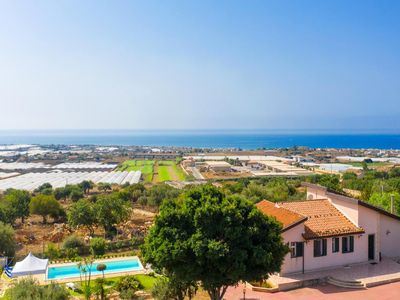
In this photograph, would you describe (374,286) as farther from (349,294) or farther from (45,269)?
(45,269)

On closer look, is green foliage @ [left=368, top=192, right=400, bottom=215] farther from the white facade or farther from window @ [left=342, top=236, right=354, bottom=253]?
window @ [left=342, top=236, right=354, bottom=253]

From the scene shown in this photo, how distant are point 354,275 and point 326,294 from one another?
8.23 feet

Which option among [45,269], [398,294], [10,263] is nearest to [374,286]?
[398,294]

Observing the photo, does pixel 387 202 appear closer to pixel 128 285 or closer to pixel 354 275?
pixel 354 275

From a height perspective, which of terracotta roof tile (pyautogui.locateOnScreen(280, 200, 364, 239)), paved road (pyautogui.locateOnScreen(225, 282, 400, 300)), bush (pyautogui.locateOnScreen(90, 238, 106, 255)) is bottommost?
bush (pyautogui.locateOnScreen(90, 238, 106, 255))

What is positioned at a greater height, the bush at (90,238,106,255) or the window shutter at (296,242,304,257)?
the window shutter at (296,242,304,257)

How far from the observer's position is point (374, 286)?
52.9ft

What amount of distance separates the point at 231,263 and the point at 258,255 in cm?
84

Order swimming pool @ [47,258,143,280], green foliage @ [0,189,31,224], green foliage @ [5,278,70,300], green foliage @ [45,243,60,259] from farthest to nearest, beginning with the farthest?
1. green foliage @ [0,189,31,224]
2. green foliage @ [45,243,60,259]
3. swimming pool @ [47,258,143,280]
4. green foliage @ [5,278,70,300]

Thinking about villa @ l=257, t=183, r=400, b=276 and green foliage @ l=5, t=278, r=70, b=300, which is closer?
green foliage @ l=5, t=278, r=70, b=300

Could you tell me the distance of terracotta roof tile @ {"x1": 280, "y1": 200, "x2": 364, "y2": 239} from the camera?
58.2 feet

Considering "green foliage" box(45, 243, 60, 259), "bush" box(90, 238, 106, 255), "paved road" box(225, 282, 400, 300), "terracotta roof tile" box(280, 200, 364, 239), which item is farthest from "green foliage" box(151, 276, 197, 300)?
"green foliage" box(45, 243, 60, 259)

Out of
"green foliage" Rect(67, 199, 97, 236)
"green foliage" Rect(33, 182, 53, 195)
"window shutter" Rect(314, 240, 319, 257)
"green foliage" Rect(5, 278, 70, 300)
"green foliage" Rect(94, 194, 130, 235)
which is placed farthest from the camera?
"green foliage" Rect(33, 182, 53, 195)

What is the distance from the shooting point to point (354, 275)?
17.0 metres
